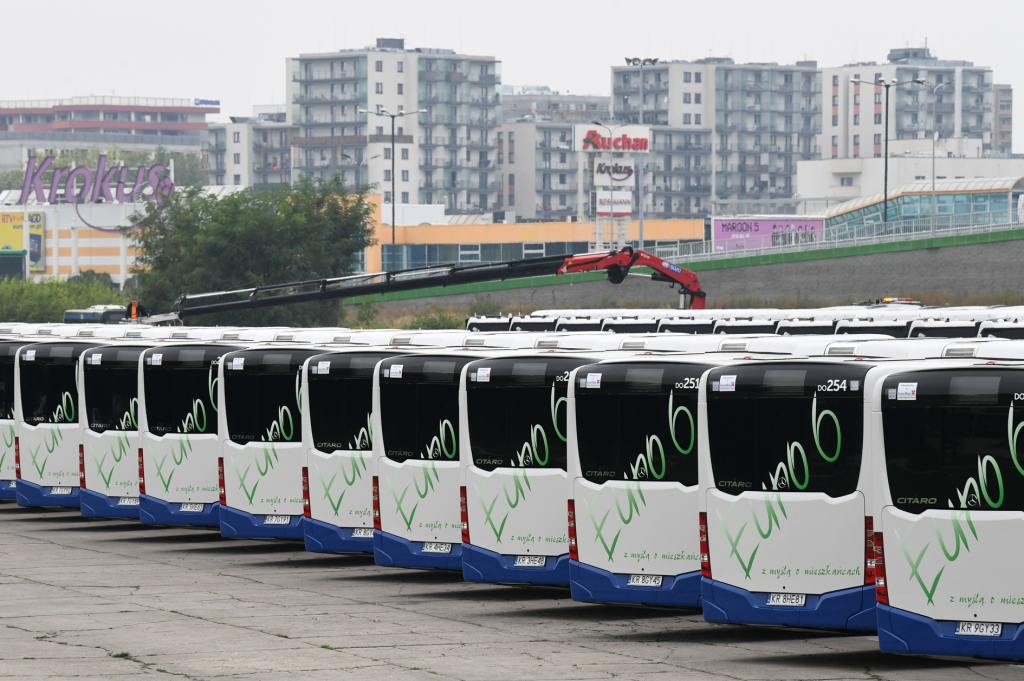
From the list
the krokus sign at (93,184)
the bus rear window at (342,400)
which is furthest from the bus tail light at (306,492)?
the krokus sign at (93,184)

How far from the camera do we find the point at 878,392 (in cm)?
1167

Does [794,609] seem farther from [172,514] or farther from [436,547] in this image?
[172,514]

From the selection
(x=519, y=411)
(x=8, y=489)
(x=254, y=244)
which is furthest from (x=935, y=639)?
(x=254, y=244)

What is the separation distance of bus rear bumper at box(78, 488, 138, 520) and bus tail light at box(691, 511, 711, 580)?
11.4m

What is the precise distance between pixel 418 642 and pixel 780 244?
75.5 metres

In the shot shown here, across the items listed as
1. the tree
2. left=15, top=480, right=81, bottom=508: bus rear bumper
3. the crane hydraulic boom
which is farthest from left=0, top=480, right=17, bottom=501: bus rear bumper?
the tree

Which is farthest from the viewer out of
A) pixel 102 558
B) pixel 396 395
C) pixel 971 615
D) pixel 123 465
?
pixel 123 465

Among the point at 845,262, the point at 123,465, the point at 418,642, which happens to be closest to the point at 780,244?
the point at 845,262

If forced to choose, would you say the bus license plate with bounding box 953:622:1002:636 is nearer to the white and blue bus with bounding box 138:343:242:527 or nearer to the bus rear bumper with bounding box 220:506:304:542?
the bus rear bumper with bounding box 220:506:304:542

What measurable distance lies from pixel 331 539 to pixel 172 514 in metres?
3.83

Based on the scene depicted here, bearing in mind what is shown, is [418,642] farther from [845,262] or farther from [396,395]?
[845,262]

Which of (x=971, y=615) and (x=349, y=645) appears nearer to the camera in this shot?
(x=971, y=615)

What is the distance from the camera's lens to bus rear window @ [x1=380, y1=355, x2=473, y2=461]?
16562 millimetres

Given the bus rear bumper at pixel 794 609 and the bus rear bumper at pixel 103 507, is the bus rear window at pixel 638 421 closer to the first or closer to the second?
the bus rear bumper at pixel 794 609
